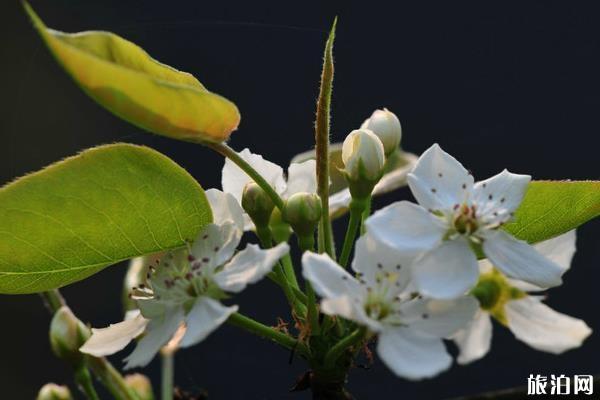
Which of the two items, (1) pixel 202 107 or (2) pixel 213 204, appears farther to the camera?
(2) pixel 213 204

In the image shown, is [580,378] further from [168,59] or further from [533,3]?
[533,3]

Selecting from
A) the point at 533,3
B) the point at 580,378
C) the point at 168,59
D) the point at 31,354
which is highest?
the point at 533,3

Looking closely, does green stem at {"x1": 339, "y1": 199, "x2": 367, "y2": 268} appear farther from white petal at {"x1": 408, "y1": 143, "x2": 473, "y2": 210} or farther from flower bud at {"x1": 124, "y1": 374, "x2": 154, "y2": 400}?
flower bud at {"x1": 124, "y1": 374, "x2": 154, "y2": 400}

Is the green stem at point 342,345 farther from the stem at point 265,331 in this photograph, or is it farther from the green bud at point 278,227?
the green bud at point 278,227

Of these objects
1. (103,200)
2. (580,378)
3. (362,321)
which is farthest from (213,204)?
(580,378)

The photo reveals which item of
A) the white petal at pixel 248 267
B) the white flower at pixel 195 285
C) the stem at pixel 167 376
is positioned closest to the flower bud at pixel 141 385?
the stem at pixel 167 376

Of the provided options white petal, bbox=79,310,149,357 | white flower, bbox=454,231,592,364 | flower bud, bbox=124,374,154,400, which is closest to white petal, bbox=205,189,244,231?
white petal, bbox=79,310,149,357
